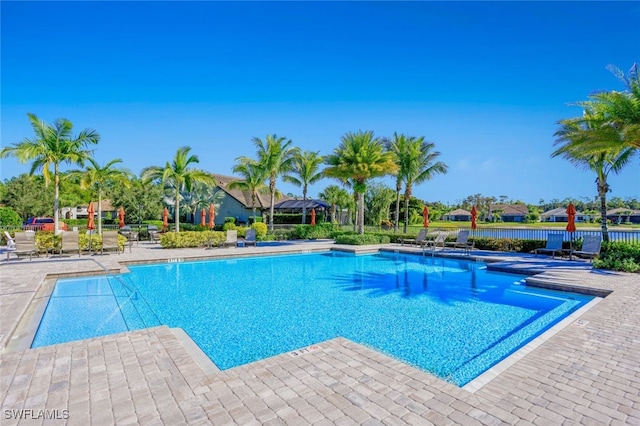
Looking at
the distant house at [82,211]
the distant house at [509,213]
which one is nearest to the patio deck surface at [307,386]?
the distant house at [82,211]

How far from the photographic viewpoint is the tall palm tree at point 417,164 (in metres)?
24.0

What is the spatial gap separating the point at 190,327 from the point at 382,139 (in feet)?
69.4

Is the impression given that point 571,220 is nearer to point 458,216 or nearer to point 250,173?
point 250,173

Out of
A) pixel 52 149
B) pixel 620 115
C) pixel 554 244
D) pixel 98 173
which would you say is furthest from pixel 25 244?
pixel 554 244

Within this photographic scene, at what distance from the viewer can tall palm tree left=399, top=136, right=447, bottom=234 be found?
78.9 ft

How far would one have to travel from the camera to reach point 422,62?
621 inches

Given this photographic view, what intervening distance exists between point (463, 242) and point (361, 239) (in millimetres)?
5255

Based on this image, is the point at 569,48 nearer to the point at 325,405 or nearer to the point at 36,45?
the point at 325,405

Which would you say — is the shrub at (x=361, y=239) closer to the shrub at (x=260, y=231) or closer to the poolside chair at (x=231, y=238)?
the shrub at (x=260, y=231)

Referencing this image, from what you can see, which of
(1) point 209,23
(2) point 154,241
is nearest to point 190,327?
(1) point 209,23

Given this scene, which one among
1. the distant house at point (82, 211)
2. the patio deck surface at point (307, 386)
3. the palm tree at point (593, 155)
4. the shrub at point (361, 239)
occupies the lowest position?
the patio deck surface at point (307, 386)

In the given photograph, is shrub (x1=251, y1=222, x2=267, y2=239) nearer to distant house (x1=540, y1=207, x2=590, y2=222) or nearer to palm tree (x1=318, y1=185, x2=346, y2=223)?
palm tree (x1=318, y1=185, x2=346, y2=223)

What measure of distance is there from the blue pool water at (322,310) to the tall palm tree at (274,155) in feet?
42.2

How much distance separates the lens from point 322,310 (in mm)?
7734
